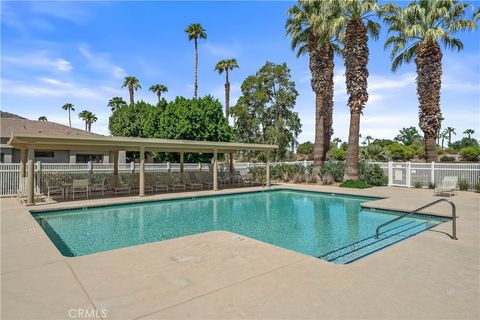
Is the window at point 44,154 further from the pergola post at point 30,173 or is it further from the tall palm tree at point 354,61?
the tall palm tree at point 354,61

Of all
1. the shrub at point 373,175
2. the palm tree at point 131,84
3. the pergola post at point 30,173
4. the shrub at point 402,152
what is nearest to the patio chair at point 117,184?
the pergola post at point 30,173

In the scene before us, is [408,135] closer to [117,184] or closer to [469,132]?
[469,132]

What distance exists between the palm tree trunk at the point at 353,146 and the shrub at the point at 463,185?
5450 mm

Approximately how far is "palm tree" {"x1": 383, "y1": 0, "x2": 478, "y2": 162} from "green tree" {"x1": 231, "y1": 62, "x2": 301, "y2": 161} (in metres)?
16.2

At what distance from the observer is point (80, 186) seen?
44.8ft

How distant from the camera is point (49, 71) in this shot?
1831 cm

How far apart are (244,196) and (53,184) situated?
388 inches

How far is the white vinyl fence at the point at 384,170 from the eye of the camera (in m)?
14.3

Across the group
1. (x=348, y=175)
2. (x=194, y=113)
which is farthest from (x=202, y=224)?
(x=194, y=113)

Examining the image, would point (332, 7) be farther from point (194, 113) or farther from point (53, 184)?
point (53, 184)

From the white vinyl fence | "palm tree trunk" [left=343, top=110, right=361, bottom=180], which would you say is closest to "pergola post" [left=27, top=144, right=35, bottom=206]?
the white vinyl fence

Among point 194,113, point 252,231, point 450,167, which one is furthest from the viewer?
point 194,113

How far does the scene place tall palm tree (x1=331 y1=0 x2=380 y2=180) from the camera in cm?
1834

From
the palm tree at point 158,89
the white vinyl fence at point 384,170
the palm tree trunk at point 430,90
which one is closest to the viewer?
the white vinyl fence at point 384,170
